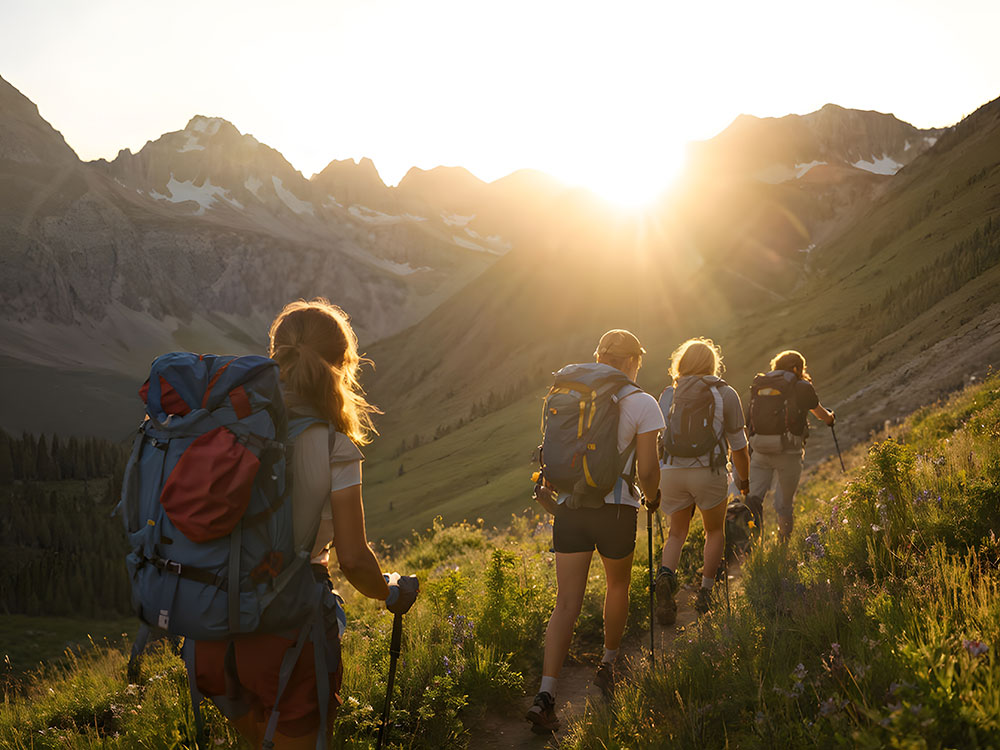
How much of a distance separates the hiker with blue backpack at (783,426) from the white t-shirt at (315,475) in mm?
5777

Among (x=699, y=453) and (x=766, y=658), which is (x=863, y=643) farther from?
(x=699, y=453)

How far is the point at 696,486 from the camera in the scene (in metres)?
5.89

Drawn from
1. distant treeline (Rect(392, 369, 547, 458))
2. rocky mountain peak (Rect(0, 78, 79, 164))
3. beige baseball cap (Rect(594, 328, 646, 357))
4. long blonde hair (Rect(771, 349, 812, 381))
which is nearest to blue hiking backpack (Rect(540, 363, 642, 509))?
beige baseball cap (Rect(594, 328, 646, 357))

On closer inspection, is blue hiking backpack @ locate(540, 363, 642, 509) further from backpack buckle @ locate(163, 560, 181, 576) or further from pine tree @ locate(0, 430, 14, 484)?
pine tree @ locate(0, 430, 14, 484)

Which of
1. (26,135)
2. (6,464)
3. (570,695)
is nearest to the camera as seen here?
(570,695)

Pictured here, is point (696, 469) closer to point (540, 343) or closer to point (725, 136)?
point (540, 343)

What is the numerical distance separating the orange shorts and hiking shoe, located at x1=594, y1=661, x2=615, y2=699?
7.98ft

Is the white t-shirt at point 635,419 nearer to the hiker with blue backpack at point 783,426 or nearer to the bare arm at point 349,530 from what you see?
the bare arm at point 349,530

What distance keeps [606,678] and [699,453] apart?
6.83ft

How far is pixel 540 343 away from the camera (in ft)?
278

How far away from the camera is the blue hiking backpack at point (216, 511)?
100.0 inches

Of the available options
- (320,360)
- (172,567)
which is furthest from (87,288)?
(172,567)

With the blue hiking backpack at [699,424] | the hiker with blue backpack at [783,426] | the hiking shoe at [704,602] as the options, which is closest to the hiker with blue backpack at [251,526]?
the blue hiking backpack at [699,424]

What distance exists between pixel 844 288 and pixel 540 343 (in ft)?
149
